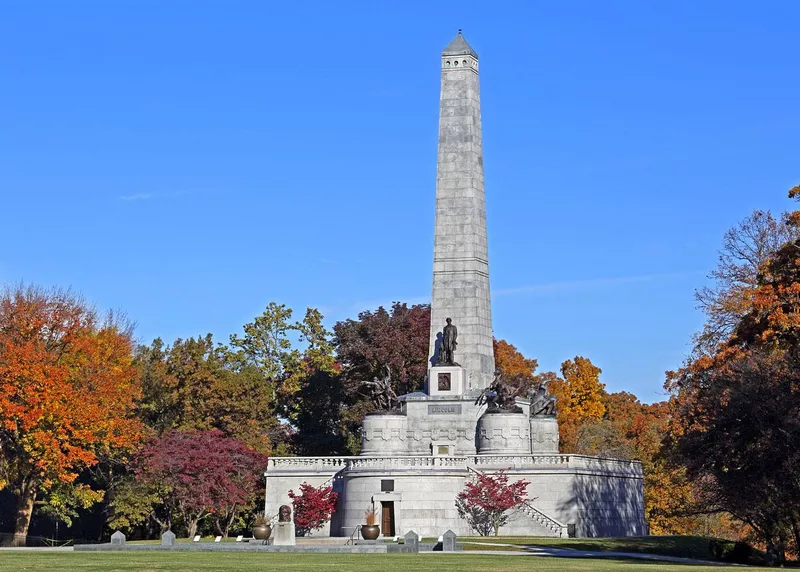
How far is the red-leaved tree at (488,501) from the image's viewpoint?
54.7 m

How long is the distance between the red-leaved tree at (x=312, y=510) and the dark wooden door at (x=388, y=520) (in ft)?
12.5

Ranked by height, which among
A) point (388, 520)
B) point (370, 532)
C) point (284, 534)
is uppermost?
point (388, 520)

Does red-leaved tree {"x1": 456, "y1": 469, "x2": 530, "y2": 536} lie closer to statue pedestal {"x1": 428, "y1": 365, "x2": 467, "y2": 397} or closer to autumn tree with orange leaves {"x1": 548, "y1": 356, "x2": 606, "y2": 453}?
statue pedestal {"x1": 428, "y1": 365, "x2": 467, "y2": 397}

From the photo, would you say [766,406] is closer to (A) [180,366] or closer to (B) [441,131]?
(B) [441,131]

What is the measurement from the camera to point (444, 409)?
205 ft

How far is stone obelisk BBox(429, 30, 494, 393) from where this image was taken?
6347 cm

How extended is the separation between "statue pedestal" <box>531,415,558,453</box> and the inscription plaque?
152 inches

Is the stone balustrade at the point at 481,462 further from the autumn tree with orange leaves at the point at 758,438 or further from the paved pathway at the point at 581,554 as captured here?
the autumn tree with orange leaves at the point at 758,438

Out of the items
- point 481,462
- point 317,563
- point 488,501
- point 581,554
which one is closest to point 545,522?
point 488,501

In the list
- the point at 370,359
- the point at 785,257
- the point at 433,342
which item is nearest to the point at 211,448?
the point at 433,342

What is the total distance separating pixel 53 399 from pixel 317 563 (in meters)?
26.4

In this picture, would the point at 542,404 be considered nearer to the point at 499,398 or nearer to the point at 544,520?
the point at 499,398

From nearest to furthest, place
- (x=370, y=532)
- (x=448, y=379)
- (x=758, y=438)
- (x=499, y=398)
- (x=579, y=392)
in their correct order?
(x=758, y=438), (x=370, y=532), (x=499, y=398), (x=448, y=379), (x=579, y=392)

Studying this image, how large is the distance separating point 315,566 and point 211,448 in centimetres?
3438
